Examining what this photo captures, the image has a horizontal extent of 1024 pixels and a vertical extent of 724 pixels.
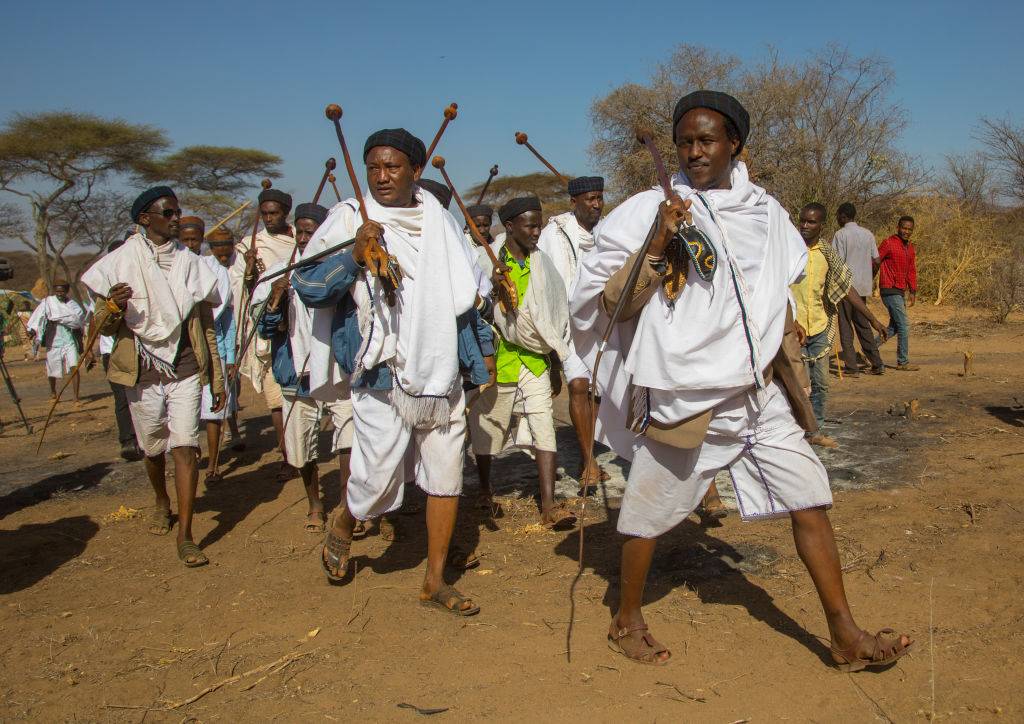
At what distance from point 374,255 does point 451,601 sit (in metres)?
1.67

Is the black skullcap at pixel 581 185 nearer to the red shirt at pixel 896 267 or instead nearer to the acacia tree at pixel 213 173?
the red shirt at pixel 896 267

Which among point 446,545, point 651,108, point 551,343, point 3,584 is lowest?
point 3,584

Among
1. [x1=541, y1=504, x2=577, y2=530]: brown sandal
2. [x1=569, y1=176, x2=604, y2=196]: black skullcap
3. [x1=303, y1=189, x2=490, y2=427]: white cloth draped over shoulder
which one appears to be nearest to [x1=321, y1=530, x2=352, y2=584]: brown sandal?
[x1=303, y1=189, x2=490, y2=427]: white cloth draped over shoulder

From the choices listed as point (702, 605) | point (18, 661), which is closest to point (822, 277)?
point (702, 605)

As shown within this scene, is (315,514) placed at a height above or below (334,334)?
below

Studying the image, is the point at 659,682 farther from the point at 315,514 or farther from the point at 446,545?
the point at 315,514

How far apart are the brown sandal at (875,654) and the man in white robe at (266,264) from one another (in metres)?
4.76

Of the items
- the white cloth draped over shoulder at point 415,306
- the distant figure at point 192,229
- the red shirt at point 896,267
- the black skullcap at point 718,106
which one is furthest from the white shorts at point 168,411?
the red shirt at point 896,267

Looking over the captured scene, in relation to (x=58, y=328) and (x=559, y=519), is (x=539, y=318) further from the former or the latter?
(x=58, y=328)

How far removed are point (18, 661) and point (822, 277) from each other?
6364 millimetres

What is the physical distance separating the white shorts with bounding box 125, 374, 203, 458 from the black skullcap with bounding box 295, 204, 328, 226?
155cm

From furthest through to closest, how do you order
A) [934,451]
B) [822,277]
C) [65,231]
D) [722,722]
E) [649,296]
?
[65,231]
[822,277]
[934,451]
[649,296]
[722,722]

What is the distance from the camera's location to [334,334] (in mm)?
4336

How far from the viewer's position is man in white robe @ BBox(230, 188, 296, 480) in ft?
22.9
